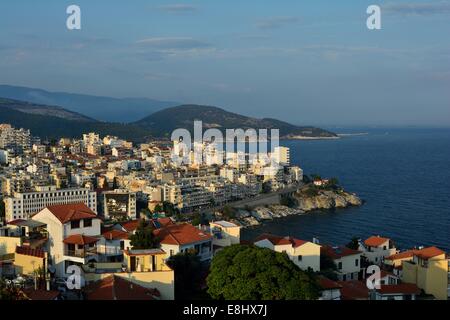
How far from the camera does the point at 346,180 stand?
2789 centimetres

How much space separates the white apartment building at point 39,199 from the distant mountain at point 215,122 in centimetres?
4641

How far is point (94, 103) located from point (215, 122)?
95.8m

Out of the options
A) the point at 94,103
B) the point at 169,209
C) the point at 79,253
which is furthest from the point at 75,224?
the point at 94,103

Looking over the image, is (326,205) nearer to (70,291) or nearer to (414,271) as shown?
(414,271)

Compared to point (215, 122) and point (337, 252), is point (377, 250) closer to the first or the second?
point (337, 252)

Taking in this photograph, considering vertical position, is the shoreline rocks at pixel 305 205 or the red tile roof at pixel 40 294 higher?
the red tile roof at pixel 40 294

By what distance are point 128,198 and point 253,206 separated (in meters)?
4.93

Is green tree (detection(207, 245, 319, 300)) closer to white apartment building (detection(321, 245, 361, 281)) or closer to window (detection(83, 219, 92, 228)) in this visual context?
window (detection(83, 219, 92, 228))

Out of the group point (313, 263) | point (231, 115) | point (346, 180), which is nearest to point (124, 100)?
point (231, 115)

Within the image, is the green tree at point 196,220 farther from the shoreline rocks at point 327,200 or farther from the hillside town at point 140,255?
the shoreline rocks at point 327,200

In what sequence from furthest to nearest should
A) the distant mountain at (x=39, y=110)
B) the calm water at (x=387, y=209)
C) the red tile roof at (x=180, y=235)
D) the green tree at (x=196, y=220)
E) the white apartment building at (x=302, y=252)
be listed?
1. the distant mountain at (x=39, y=110)
2. the calm water at (x=387, y=209)
3. the green tree at (x=196, y=220)
4. the white apartment building at (x=302, y=252)
5. the red tile roof at (x=180, y=235)

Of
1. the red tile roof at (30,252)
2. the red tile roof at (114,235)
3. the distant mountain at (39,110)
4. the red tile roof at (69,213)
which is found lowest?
the red tile roof at (114,235)

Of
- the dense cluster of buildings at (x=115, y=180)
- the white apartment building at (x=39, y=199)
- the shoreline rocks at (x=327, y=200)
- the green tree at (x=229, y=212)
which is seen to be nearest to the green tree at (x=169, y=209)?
the dense cluster of buildings at (x=115, y=180)

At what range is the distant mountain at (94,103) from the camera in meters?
136
